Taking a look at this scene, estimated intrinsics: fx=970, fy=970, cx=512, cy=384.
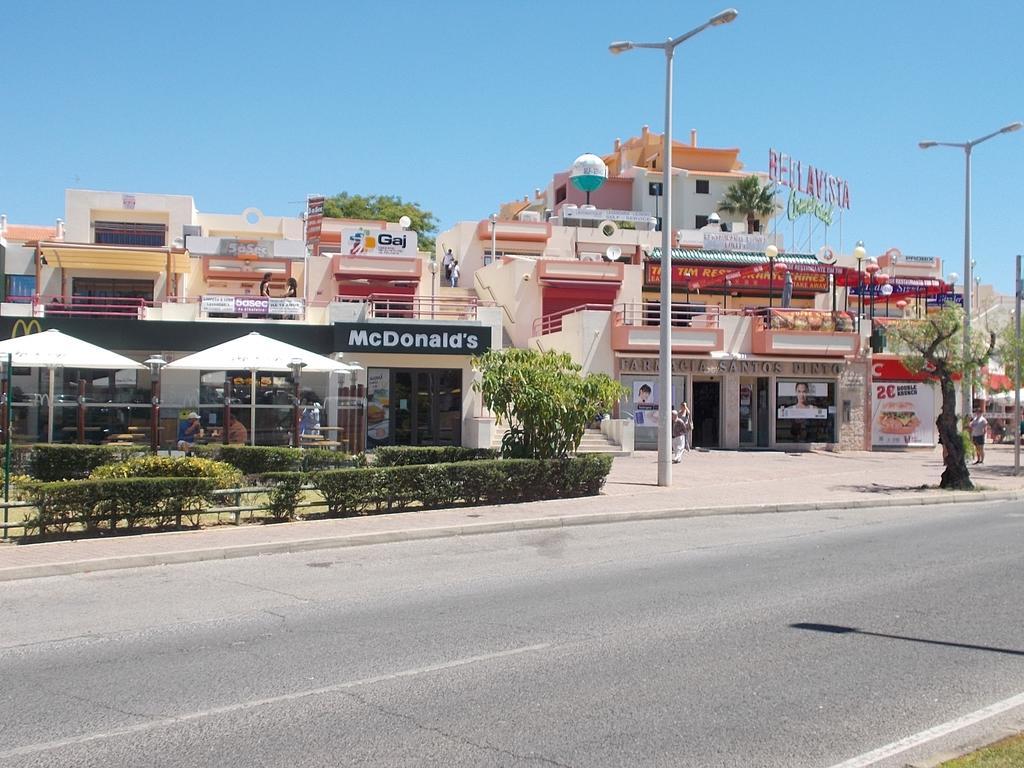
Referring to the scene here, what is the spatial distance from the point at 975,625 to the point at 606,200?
58.7 metres

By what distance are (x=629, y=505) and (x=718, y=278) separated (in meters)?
27.8

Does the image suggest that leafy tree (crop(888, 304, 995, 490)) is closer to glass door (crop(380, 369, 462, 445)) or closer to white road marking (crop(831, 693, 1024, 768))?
glass door (crop(380, 369, 462, 445))

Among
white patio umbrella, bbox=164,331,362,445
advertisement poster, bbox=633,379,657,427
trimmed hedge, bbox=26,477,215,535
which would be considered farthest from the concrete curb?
advertisement poster, bbox=633,379,657,427

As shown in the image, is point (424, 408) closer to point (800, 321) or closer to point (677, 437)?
point (677, 437)

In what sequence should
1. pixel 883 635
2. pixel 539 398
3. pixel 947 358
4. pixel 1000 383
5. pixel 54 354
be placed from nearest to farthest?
1. pixel 883 635
2. pixel 539 398
3. pixel 54 354
4. pixel 947 358
5. pixel 1000 383

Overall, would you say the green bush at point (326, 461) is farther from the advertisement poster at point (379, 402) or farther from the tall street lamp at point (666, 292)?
the advertisement poster at point (379, 402)

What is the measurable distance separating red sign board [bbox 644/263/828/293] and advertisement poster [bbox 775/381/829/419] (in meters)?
9.12

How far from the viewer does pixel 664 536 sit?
1461 cm

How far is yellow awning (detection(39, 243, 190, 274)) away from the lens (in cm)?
3422

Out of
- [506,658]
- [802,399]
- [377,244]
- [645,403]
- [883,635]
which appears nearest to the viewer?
[506,658]

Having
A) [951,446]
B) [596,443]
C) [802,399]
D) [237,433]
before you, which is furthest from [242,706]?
[802,399]

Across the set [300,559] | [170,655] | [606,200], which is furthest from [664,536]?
[606,200]

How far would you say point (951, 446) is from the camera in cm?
2142

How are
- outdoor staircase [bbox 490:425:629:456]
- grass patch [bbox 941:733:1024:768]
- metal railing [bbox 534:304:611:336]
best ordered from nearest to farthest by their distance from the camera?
grass patch [bbox 941:733:1024:768]
outdoor staircase [bbox 490:425:629:456]
metal railing [bbox 534:304:611:336]
